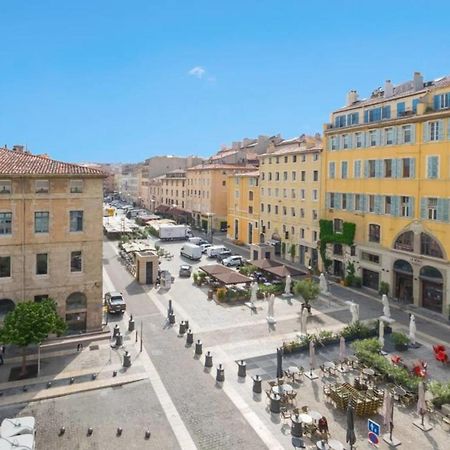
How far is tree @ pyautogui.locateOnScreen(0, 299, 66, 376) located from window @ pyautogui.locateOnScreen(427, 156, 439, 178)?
32.4m

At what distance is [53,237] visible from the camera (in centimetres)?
2923

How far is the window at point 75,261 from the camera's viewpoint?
30.0 metres

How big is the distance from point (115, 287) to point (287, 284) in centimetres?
1835

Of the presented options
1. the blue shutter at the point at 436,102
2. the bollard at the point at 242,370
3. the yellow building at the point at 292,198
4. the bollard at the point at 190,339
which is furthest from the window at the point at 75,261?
the blue shutter at the point at 436,102

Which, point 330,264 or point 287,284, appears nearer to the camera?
point 287,284

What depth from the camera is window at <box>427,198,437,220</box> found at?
119ft

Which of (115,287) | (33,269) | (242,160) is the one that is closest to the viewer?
(33,269)

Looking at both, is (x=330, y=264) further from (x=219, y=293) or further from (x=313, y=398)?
(x=313, y=398)

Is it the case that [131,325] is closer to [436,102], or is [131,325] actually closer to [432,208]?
[432,208]

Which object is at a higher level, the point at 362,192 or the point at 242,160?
the point at 242,160

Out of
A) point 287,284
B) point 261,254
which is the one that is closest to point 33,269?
point 287,284

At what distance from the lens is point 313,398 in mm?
22141

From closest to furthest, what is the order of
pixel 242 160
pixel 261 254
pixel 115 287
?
pixel 115 287 → pixel 261 254 → pixel 242 160

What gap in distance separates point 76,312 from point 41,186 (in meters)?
9.37
